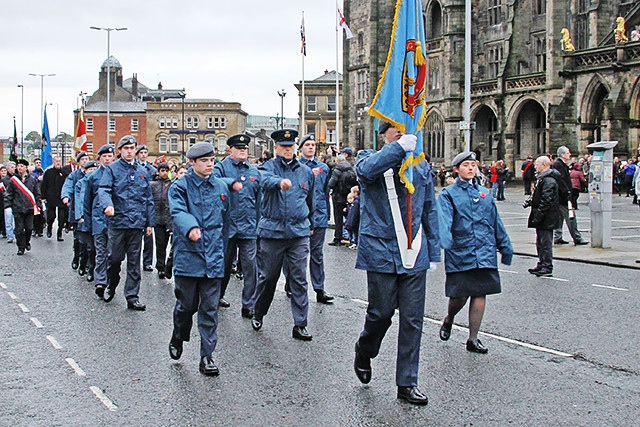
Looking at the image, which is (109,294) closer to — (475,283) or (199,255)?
(199,255)

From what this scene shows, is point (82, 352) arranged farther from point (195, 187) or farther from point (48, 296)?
point (48, 296)

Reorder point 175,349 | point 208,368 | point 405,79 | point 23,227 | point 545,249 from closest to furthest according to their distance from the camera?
1. point 405,79
2. point 208,368
3. point 175,349
4. point 545,249
5. point 23,227

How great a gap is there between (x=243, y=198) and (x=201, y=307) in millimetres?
3220

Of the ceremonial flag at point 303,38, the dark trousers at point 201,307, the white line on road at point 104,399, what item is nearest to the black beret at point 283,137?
the dark trousers at point 201,307

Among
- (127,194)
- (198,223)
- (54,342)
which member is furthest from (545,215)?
(54,342)

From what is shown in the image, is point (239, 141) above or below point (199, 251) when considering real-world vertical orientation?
above

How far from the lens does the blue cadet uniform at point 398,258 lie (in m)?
6.21

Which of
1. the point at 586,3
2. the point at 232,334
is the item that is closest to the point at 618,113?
the point at 586,3

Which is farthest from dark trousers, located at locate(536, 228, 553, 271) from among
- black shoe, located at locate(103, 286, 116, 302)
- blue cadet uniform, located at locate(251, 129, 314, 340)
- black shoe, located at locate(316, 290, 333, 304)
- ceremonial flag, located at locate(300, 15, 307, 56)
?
ceremonial flag, located at locate(300, 15, 307, 56)

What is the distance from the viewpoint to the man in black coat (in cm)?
1348

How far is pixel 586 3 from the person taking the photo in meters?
45.8

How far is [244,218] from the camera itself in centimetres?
1016

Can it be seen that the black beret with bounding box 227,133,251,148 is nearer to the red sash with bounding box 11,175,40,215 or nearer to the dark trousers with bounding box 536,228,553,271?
the dark trousers with bounding box 536,228,553,271

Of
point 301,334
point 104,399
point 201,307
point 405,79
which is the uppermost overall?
point 405,79
